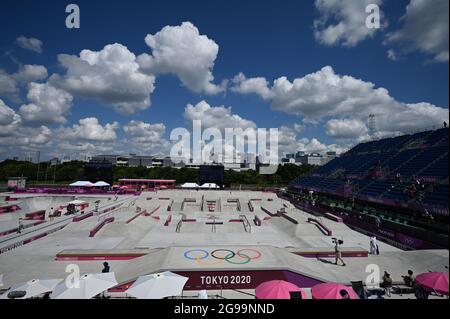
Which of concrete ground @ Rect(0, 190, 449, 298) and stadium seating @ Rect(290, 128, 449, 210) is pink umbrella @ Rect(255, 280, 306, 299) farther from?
stadium seating @ Rect(290, 128, 449, 210)

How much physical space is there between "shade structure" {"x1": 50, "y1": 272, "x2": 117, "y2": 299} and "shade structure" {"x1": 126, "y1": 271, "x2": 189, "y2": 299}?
1.02m

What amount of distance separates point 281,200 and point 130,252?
33.9m

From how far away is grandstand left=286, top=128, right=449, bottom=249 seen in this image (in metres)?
19.2

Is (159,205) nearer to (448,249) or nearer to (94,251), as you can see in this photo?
(94,251)

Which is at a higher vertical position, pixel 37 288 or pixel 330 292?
pixel 330 292

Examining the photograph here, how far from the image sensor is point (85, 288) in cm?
840

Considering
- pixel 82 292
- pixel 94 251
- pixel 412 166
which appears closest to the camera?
→ pixel 82 292

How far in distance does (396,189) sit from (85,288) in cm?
2898

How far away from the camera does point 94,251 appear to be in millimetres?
14844

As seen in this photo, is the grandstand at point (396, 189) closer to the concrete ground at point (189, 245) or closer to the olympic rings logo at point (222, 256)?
the concrete ground at point (189, 245)

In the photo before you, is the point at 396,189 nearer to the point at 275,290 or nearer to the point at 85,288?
the point at 275,290

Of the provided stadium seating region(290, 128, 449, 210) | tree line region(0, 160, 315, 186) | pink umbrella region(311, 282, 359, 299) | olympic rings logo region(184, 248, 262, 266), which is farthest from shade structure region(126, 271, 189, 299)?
A: tree line region(0, 160, 315, 186)

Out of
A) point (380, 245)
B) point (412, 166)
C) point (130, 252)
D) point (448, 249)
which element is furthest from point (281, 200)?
point (448, 249)

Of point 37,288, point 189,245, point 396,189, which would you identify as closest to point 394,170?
point 396,189
